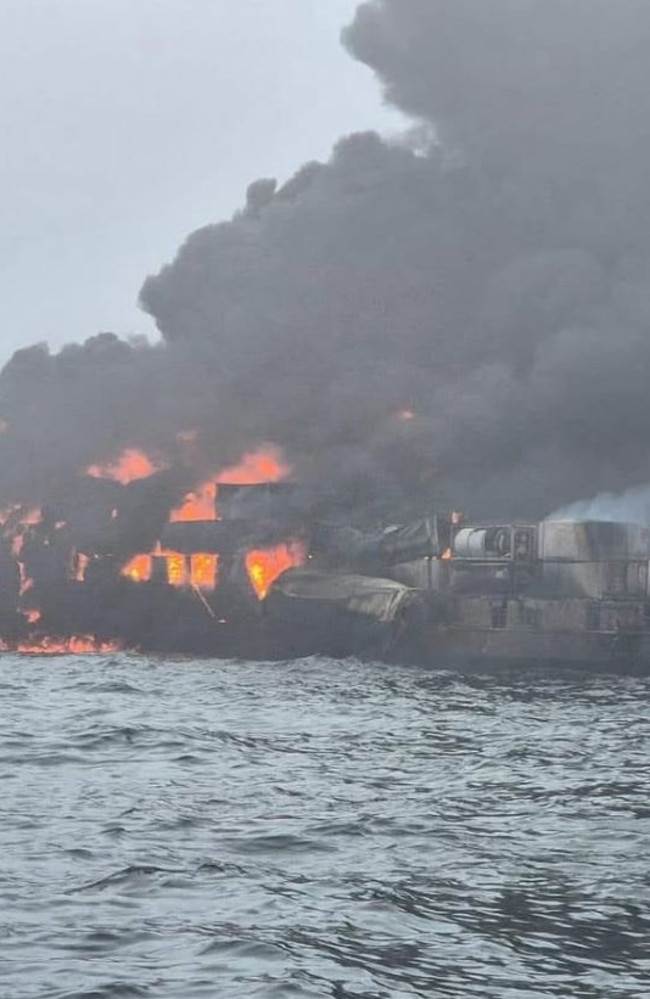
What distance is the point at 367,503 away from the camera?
110 metres

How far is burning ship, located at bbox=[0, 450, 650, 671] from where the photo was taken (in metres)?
82.8

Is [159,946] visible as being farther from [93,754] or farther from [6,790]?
[93,754]

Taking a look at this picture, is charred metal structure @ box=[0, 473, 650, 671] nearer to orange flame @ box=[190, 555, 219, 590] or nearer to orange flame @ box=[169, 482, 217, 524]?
orange flame @ box=[190, 555, 219, 590]

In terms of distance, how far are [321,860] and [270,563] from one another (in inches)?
3121

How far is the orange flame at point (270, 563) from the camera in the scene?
333 feet

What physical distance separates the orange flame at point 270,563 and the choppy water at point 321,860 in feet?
177

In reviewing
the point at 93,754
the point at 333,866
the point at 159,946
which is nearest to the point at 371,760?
the point at 93,754

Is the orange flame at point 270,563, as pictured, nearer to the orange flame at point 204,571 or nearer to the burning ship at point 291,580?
the burning ship at point 291,580

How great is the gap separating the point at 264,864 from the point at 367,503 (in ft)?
287

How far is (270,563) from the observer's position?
103 m

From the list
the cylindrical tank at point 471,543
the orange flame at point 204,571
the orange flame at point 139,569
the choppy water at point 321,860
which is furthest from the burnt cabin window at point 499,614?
the choppy water at point 321,860

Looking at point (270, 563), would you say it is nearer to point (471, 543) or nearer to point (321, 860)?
point (471, 543)

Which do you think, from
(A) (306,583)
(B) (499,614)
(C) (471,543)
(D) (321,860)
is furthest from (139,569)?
(D) (321,860)

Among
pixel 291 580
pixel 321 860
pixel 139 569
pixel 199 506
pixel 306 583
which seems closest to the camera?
pixel 321 860
